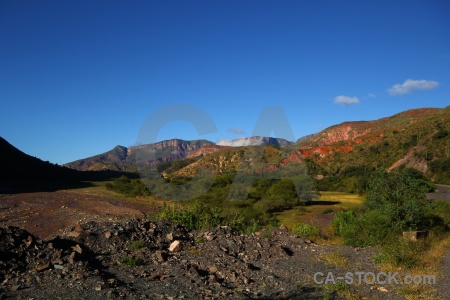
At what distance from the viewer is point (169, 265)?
795 centimetres

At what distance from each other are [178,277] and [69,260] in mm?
2254

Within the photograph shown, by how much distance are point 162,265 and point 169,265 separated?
0.50 ft

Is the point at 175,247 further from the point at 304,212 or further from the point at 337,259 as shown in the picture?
the point at 304,212

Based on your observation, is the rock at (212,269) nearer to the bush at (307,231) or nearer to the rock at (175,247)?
the rock at (175,247)

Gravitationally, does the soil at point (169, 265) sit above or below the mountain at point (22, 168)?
below

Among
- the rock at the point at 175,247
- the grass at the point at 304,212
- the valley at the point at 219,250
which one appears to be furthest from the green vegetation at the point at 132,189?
the rock at the point at 175,247

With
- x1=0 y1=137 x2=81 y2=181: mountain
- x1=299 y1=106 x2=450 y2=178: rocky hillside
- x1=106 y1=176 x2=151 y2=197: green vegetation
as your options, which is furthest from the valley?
x1=0 y1=137 x2=81 y2=181: mountain

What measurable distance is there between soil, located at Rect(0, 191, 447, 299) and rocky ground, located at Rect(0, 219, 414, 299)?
0.06ft

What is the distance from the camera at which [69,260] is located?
291 inches

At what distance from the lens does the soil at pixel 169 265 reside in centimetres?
637

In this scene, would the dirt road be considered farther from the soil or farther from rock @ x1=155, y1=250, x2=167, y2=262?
rock @ x1=155, y1=250, x2=167, y2=262

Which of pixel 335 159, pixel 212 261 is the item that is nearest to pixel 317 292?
pixel 212 261

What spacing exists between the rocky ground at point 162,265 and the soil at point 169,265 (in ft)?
0.06

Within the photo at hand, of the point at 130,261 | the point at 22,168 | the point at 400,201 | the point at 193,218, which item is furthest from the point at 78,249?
the point at 22,168
